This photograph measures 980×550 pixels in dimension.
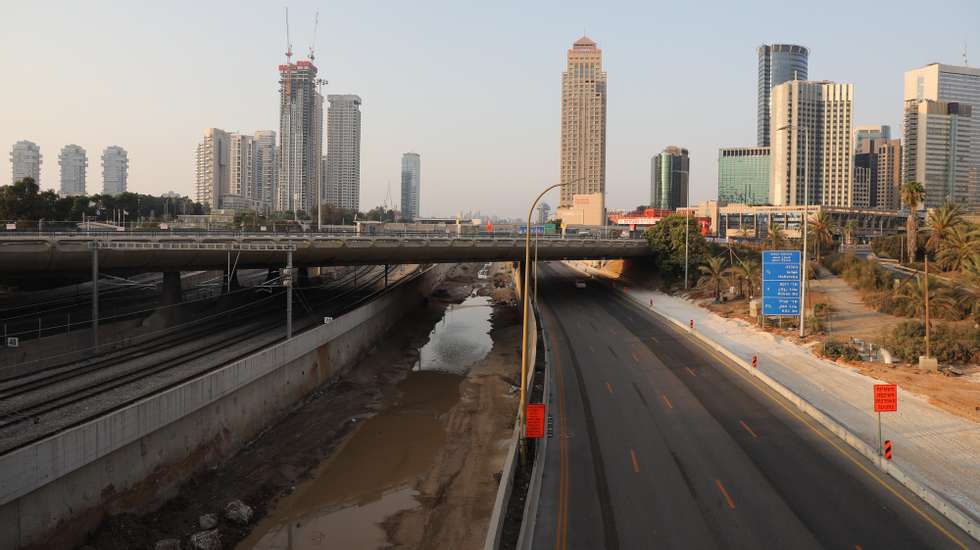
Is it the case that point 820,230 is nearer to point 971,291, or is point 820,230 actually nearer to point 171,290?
point 971,291

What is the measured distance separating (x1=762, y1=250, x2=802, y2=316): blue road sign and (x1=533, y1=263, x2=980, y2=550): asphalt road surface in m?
9.95

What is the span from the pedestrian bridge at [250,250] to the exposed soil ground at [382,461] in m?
10.8

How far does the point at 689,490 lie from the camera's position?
21.2 metres

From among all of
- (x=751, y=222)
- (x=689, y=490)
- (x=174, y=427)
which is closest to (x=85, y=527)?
(x=174, y=427)

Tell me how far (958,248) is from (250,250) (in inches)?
2594

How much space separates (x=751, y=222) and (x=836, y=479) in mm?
176467

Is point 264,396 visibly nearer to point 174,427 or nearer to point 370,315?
point 174,427

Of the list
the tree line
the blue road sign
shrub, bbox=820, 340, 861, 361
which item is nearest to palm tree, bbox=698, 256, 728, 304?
the blue road sign

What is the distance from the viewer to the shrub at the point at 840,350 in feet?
133

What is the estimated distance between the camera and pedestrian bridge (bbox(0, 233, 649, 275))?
38219 mm

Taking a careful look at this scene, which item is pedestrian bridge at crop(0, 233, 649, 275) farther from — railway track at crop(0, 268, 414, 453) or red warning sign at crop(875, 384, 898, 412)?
red warning sign at crop(875, 384, 898, 412)

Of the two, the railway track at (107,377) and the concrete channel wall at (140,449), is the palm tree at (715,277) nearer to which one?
the railway track at (107,377)

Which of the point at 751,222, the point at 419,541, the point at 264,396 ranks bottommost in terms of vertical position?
the point at 419,541

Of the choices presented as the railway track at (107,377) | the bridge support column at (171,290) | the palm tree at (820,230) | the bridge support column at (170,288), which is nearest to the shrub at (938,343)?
the palm tree at (820,230)
